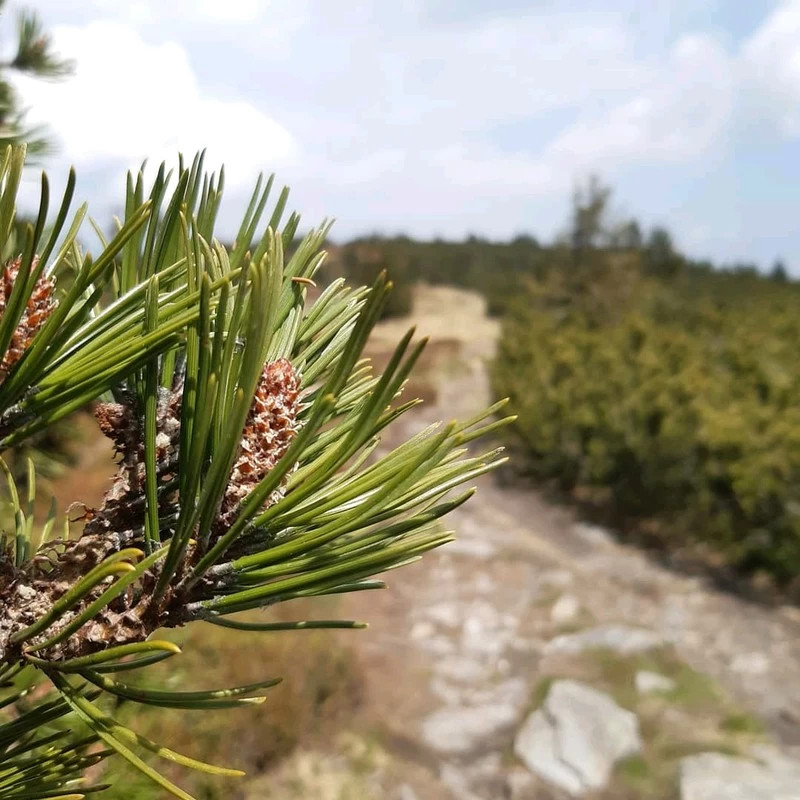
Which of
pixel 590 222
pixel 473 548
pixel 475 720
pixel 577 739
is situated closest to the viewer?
pixel 577 739

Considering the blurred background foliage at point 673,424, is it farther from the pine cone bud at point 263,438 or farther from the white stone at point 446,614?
the pine cone bud at point 263,438

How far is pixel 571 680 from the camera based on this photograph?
3865 millimetres

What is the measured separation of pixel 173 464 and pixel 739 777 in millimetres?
3201

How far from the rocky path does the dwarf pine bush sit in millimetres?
2995

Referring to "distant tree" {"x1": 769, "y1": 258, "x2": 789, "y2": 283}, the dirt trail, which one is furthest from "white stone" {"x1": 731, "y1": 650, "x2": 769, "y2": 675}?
"distant tree" {"x1": 769, "y1": 258, "x2": 789, "y2": 283}

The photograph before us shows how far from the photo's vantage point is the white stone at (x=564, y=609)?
4.61 meters

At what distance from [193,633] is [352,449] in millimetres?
3599

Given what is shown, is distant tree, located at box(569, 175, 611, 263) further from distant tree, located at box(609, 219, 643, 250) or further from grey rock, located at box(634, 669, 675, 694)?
grey rock, located at box(634, 669, 675, 694)

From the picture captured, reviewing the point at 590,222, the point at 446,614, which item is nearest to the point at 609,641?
the point at 446,614

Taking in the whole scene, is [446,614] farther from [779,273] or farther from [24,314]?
[779,273]

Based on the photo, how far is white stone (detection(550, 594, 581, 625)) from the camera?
4609mm

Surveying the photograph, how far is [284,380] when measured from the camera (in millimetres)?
499

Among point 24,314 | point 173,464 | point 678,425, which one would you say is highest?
point 24,314

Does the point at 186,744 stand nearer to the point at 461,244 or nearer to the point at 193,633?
the point at 193,633
